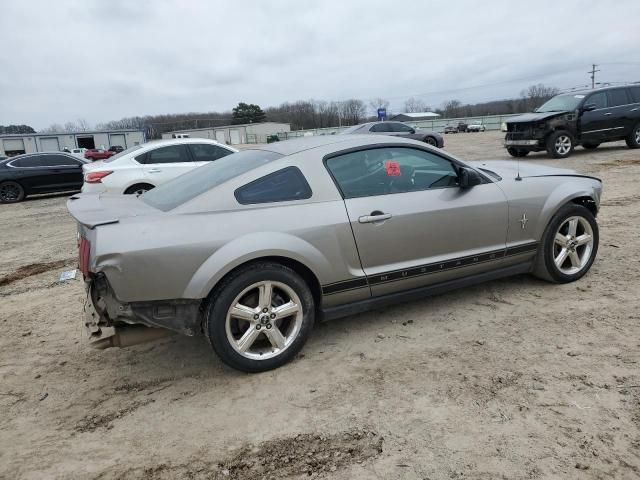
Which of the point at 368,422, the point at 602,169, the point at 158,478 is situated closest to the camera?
the point at 158,478

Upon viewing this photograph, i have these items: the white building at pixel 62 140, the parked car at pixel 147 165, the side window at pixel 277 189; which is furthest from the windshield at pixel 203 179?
the white building at pixel 62 140

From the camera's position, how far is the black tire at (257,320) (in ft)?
9.63

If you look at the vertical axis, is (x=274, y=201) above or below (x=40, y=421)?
above

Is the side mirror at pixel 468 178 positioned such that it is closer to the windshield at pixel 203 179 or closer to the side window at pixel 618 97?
the windshield at pixel 203 179

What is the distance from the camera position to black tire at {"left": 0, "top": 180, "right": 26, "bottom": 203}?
13.6 metres

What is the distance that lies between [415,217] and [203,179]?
5.31 ft

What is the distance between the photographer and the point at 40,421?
2787 millimetres

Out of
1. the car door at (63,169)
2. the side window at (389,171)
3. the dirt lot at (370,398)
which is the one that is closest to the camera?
the dirt lot at (370,398)

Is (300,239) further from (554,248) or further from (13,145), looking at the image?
(13,145)

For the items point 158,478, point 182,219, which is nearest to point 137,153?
point 182,219

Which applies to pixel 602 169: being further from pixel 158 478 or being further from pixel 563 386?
pixel 158 478

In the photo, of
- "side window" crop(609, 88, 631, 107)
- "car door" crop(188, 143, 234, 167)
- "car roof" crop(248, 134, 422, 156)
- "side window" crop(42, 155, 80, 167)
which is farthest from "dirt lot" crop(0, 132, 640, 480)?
"side window" crop(42, 155, 80, 167)

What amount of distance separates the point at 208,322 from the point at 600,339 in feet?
8.72

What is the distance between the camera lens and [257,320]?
10.1 feet
